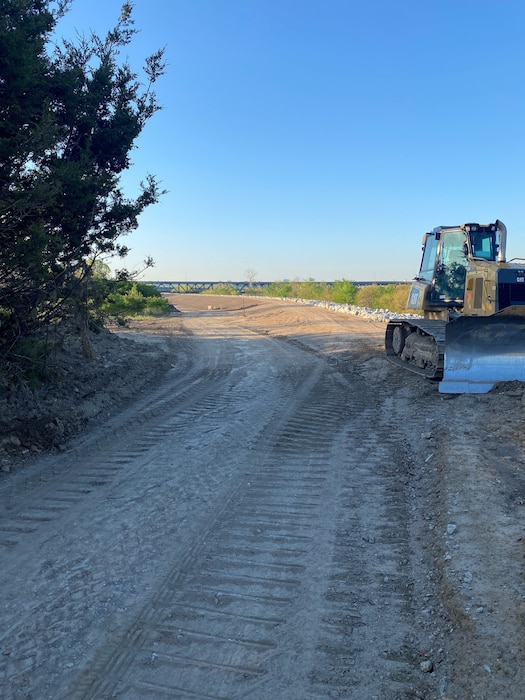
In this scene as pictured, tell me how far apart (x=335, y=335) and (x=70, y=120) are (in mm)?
12565

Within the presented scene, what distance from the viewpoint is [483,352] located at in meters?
8.94

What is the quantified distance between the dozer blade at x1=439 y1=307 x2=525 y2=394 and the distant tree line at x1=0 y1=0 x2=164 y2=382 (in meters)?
5.69

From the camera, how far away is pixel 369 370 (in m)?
11.8

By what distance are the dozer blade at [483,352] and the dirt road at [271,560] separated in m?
1.01

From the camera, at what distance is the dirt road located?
285 cm

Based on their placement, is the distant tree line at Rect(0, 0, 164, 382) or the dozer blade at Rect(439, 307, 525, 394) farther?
the dozer blade at Rect(439, 307, 525, 394)

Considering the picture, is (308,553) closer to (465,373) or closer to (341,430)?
(341,430)

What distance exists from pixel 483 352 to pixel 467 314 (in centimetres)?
131

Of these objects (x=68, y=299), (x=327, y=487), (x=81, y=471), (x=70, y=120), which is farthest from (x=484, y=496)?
(x=70, y=120)

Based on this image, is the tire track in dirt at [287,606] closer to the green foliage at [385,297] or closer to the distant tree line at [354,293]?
the distant tree line at [354,293]

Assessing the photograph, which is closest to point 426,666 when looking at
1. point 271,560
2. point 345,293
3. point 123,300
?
point 271,560

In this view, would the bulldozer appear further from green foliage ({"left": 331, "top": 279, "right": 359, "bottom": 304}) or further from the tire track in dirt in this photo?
green foliage ({"left": 331, "top": 279, "right": 359, "bottom": 304})

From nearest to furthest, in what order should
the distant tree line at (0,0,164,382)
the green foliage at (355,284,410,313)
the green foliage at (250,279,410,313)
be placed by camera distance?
1. the distant tree line at (0,0,164,382)
2. the green foliage at (355,284,410,313)
3. the green foliage at (250,279,410,313)

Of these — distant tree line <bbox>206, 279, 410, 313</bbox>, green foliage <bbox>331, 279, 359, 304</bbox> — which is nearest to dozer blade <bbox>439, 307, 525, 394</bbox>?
distant tree line <bbox>206, 279, 410, 313</bbox>
